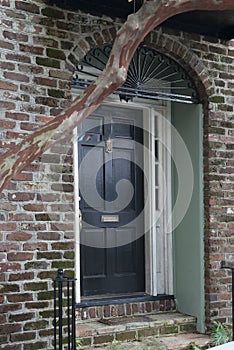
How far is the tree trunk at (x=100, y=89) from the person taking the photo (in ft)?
8.48

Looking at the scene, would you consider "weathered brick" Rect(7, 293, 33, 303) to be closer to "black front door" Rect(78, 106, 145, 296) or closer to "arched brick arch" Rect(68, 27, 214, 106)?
"black front door" Rect(78, 106, 145, 296)

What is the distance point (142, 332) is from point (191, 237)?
40.9 inches

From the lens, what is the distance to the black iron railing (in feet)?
14.2

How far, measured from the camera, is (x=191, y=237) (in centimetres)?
567

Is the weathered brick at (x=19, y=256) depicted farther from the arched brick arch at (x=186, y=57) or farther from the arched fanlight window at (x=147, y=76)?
the arched brick arch at (x=186, y=57)

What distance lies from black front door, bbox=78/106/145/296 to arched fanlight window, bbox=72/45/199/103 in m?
0.39

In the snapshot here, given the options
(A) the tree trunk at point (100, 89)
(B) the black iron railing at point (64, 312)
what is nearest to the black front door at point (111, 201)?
(B) the black iron railing at point (64, 312)

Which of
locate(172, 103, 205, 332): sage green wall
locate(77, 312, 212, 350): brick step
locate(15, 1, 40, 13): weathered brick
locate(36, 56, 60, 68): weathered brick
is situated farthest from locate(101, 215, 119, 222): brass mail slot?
locate(15, 1, 40, 13): weathered brick

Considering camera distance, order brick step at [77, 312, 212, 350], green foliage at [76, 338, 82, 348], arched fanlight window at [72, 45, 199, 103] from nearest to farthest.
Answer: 1. green foliage at [76, 338, 82, 348]
2. brick step at [77, 312, 212, 350]
3. arched fanlight window at [72, 45, 199, 103]

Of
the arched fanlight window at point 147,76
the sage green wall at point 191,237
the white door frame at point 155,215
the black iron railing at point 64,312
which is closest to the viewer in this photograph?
the black iron railing at point 64,312

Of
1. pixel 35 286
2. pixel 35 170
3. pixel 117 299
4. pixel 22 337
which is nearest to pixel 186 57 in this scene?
pixel 35 170

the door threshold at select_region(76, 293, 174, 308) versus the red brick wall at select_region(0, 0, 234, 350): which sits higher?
the red brick wall at select_region(0, 0, 234, 350)

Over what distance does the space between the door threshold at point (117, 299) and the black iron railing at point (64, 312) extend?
0.55 m

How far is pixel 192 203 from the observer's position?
5668 millimetres
